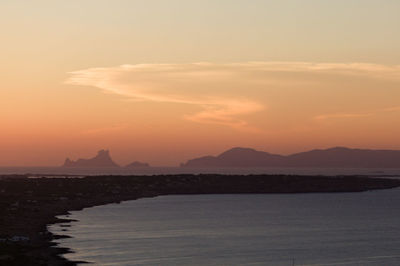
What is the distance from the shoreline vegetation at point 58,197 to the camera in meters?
53.8

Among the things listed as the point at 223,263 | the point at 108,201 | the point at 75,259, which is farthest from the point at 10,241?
the point at 108,201

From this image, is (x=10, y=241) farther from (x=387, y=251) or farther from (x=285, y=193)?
(x=285, y=193)

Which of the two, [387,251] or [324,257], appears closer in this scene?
[324,257]

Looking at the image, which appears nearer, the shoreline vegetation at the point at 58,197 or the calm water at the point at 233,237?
the calm water at the point at 233,237

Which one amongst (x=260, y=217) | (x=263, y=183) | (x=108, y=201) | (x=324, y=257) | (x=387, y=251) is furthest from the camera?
(x=263, y=183)

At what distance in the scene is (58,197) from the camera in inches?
5002

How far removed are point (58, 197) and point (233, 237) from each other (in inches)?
2591

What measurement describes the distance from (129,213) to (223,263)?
49933 millimetres

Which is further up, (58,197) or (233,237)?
(58,197)

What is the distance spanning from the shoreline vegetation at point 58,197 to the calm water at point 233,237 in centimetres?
309

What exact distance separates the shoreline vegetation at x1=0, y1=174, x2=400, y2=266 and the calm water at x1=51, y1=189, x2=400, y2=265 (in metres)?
3.09

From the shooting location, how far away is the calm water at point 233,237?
5316 centimetres

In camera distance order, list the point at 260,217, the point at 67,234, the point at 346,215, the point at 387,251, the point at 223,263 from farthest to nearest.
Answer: the point at 346,215, the point at 260,217, the point at 67,234, the point at 387,251, the point at 223,263

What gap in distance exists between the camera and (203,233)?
71375mm
